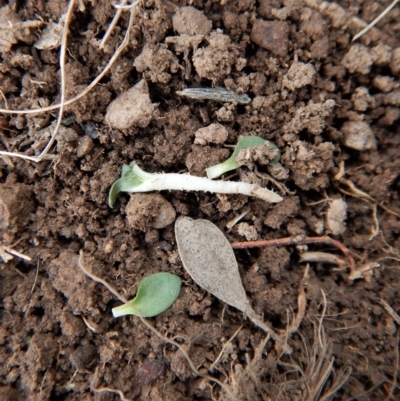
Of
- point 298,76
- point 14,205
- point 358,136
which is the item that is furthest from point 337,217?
point 14,205

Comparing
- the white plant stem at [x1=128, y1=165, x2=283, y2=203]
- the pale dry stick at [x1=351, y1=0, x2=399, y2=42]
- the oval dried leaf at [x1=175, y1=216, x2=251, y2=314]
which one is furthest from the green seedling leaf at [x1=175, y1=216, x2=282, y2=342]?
the pale dry stick at [x1=351, y1=0, x2=399, y2=42]

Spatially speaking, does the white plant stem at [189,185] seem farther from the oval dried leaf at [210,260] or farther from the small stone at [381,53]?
the small stone at [381,53]

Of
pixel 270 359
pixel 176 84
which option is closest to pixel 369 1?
pixel 176 84

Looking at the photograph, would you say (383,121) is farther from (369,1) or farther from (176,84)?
(176,84)

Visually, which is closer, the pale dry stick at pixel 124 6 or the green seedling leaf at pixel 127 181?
the pale dry stick at pixel 124 6

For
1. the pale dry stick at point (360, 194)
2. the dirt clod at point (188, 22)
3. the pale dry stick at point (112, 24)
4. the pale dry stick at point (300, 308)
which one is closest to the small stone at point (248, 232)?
the pale dry stick at point (300, 308)
